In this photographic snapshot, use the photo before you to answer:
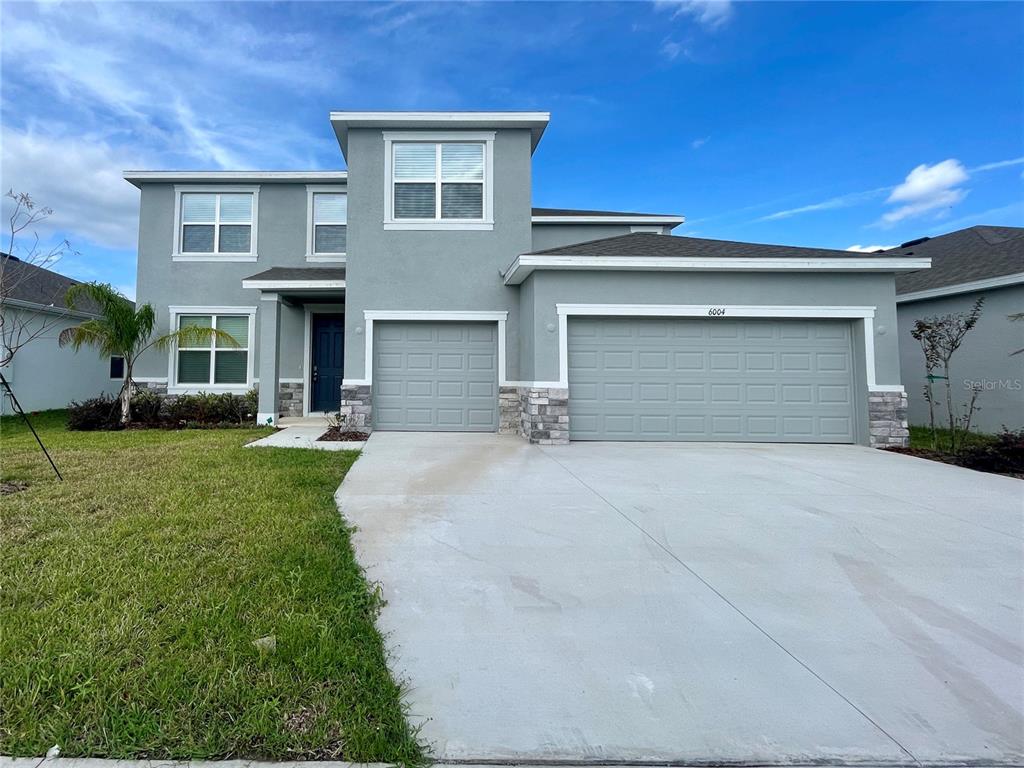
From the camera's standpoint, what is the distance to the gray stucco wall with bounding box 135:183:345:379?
12562 mm

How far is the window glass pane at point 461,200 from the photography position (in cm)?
1047

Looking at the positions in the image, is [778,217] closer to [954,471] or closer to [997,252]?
[997,252]

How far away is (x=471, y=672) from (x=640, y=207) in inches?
603

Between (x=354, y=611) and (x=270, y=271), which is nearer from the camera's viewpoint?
(x=354, y=611)

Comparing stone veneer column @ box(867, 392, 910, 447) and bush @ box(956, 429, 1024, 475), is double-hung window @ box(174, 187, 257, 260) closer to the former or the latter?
stone veneer column @ box(867, 392, 910, 447)

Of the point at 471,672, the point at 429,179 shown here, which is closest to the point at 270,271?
the point at 429,179

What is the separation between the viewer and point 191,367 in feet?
41.0

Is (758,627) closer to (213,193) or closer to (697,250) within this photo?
(697,250)

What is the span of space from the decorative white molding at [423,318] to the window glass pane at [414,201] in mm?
2067

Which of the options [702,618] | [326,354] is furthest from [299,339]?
[702,618]

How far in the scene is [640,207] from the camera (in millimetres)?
15398

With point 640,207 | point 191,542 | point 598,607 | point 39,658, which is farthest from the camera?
point 640,207

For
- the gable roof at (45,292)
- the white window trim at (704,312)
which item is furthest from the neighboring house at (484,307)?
the gable roof at (45,292)

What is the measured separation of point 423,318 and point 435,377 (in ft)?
4.10
